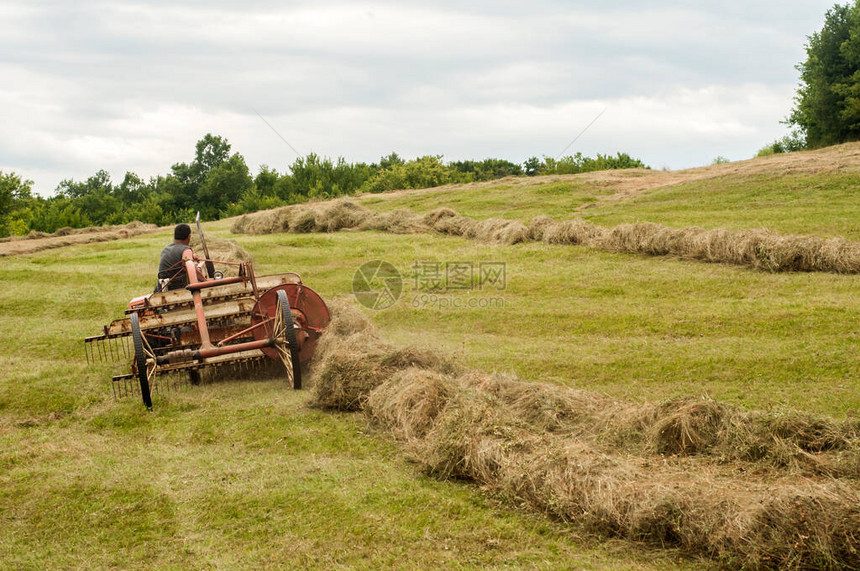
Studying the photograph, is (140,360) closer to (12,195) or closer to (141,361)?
(141,361)

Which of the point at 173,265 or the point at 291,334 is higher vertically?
the point at 173,265

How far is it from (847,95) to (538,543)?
39258 millimetres

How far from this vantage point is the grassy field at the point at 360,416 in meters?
5.04

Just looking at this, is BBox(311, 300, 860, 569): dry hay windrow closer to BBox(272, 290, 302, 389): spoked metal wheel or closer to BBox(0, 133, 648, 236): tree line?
BBox(272, 290, 302, 389): spoked metal wheel

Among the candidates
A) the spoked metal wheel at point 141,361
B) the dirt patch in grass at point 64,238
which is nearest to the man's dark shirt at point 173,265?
the spoked metal wheel at point 141,361

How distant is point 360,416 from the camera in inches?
305

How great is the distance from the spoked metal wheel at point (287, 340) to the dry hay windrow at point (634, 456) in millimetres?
428

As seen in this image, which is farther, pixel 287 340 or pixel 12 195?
pixel 12 195

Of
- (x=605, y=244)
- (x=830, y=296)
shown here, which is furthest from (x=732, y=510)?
(x=605, y=244)

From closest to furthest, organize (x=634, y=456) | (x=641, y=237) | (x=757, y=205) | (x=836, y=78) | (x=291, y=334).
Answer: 1. (x=634, y=456)
2. (x=291, y=334)
3. (x=641, y=237)
4. (x=757, y=205)
5. (x=836, y=78)

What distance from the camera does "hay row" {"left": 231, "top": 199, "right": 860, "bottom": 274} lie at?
42.7 ft

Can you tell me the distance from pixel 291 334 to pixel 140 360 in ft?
5.57

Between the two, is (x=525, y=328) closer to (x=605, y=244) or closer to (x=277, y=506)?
(x=605, y=244)

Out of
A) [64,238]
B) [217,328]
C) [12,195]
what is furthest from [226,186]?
[217,328]
